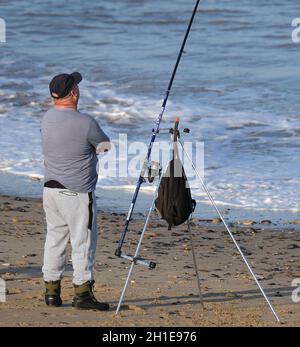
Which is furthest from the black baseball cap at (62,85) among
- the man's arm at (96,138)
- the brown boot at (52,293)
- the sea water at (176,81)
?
the sea water at (176,81)

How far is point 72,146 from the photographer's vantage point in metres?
6.73

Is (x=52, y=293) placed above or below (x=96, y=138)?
below

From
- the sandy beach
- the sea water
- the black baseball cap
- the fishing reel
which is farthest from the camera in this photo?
the sea water

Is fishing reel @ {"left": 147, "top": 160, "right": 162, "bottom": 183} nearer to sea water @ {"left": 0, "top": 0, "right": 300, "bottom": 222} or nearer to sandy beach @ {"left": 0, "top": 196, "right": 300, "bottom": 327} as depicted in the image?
sandy beach @ {"left": 0, "top": 196, "right": 300, "bottom": 327}

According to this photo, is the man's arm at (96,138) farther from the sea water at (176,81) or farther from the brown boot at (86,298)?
the sea water at (176,81)

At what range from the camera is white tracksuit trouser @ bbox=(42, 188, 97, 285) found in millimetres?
6766

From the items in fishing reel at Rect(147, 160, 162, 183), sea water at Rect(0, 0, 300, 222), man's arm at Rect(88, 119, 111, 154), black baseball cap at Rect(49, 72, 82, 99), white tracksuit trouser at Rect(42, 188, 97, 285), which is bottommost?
sea water at Rect(0, 0, 300, 222)

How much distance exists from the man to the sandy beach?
0.34m

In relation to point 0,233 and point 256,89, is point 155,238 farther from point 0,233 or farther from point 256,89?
point 256,89

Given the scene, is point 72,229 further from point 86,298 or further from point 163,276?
point 163,276

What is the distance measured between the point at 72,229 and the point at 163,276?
1.43 metres

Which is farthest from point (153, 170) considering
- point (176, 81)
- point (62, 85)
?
point (176, 81)

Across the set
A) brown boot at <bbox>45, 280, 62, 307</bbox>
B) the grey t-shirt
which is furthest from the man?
brown boot at <bbox>45, 280, 62, 307</bbox>

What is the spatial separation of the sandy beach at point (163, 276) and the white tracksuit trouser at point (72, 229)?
0.92 feet
